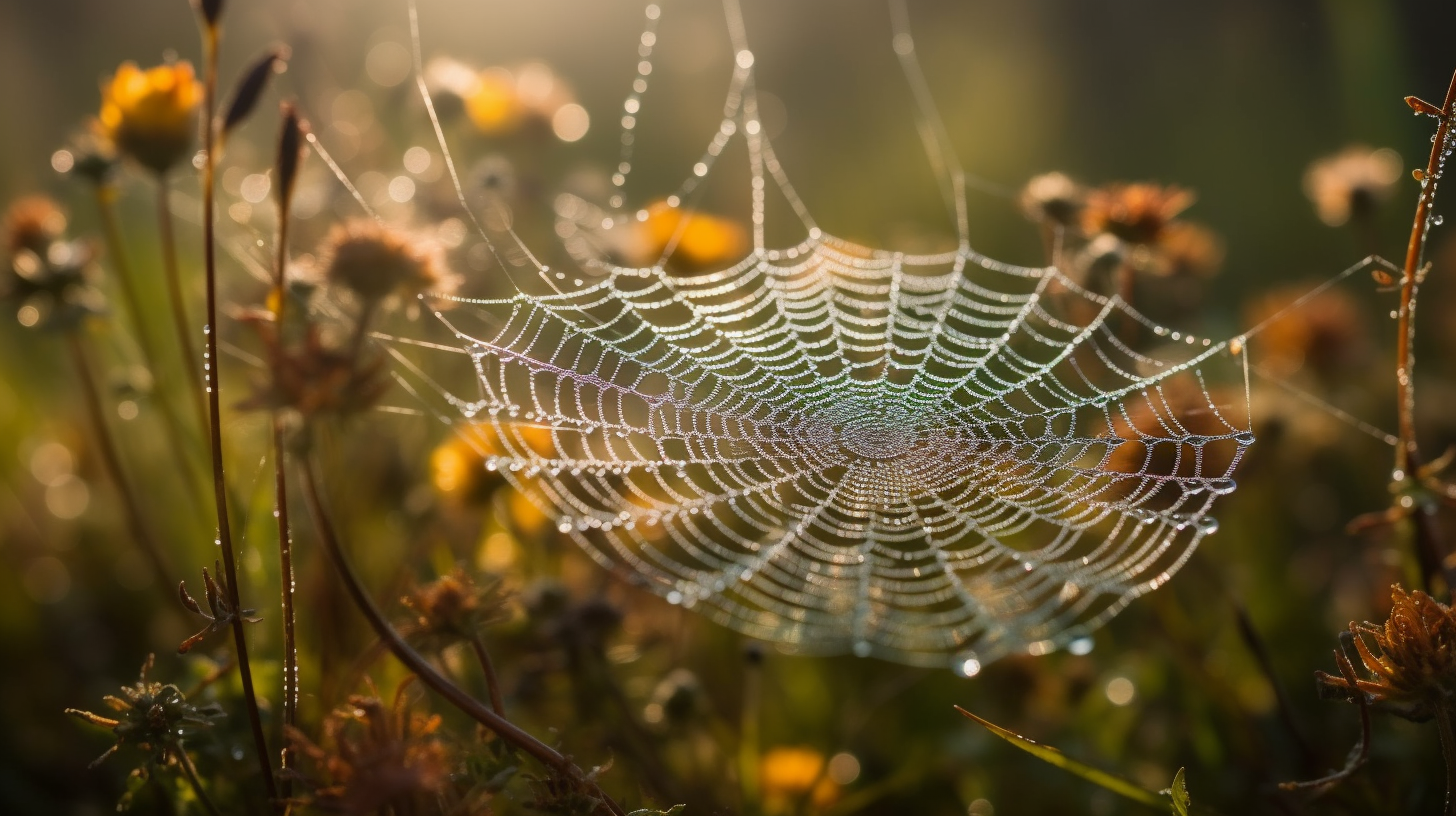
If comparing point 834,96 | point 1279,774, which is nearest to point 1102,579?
point 1279,774

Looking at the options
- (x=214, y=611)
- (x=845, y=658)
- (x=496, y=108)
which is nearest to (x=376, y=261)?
(x=214, y=611)

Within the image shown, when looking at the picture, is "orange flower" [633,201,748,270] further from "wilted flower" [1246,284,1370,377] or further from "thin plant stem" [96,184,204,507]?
"wilted flower" [1246,284,1370,377]

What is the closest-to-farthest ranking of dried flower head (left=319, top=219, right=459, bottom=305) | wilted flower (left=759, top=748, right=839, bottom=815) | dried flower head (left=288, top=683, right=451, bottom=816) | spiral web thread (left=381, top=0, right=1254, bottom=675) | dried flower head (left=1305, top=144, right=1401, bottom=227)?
1. dried flower head (left=288, top=683, right=451, bottom=816)
2. dried flower head (left=319, top=219, right=459, bottom=305)
3. wilted flower (left=759, top=748, right=839, bottom=815)
4. spiral web thread (left=381, top=0, right=1254, bottom=675)
5. dried flower head (left=1305, top=144, right=1401, bottom=227)

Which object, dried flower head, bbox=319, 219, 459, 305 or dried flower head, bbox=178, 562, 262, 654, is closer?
dried flower head, bbox=178, 562, 262, 654

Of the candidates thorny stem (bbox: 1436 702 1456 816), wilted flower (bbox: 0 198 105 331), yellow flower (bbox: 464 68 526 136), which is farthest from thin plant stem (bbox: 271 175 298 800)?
yellow flower (bbox: 464 68 526 136)

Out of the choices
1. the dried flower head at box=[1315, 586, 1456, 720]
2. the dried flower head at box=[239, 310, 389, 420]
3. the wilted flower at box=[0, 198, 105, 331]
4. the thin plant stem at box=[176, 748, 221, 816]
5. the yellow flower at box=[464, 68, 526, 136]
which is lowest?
the thin plant stem at box=[176, 748, 221, 816]

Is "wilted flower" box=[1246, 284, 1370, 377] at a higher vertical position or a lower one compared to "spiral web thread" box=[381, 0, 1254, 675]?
higher

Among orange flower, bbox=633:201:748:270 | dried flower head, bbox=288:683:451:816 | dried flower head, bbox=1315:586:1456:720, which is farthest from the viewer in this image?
orange flower, bbox=633:201:748:270

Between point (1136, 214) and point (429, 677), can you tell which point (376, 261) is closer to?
point (429, 677)
